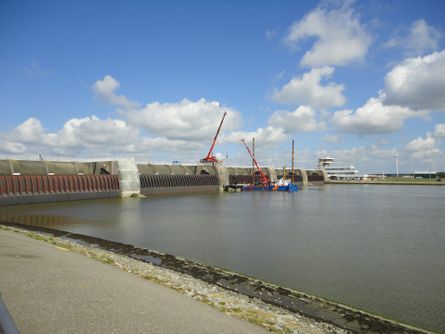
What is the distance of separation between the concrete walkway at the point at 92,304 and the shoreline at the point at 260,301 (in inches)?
39.7

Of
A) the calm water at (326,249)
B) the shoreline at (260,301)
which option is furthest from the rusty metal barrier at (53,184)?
the shoreline at (260,301)

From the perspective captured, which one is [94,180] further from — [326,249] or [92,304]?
[92,304]

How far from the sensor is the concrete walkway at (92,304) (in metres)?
6.81

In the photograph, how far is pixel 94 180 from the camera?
2375 inches

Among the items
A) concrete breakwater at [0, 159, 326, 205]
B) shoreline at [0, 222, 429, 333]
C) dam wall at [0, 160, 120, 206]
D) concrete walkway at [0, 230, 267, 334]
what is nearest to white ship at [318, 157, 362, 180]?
concrete breakwater at [0, 159, 326, 205]

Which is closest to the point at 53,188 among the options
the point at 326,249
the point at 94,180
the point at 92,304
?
the point at 94,180

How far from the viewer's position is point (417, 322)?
10.4 meters

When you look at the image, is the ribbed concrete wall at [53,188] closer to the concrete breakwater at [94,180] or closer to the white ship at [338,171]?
the concrete breakwater at [94,180]

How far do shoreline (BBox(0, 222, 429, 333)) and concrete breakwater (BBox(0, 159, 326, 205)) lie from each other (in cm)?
3976

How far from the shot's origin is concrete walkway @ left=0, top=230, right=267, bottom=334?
22.3 ft

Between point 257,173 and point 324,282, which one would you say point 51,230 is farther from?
point 257,173

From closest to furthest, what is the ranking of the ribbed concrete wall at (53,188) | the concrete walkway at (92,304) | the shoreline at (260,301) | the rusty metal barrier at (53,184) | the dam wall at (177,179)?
the concrete walkway at (92,304), the shoreline at (260,301), the ribbed concrete wall at (53,188), the rusty metal barrier at (53,184), the dam wall at (177,179)


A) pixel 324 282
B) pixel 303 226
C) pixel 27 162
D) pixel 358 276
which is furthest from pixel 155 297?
pixel 27 162

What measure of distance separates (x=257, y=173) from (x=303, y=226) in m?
93.1
